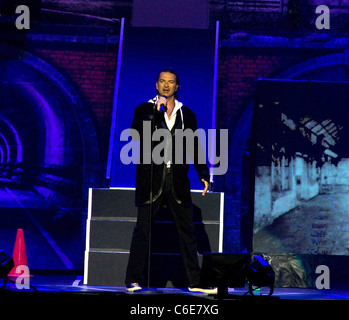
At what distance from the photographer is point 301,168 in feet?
23.9

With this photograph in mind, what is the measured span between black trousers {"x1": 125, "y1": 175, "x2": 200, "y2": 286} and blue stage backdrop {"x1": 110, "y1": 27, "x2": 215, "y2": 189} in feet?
6.81

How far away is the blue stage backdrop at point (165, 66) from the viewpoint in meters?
7.85

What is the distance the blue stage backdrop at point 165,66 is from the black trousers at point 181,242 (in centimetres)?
208

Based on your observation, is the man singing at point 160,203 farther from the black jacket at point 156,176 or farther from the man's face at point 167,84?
the man's face at point 167,84

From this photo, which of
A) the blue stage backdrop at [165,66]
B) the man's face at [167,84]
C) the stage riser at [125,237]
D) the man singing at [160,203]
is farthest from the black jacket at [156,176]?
the blue stage backdrop at [165,66]

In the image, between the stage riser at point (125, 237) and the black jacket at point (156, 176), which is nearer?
the black jacket at point (156, 176)

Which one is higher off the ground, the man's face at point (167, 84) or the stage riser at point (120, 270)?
the man's face at point (167, 84)

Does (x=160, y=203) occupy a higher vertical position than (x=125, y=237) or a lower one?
higher

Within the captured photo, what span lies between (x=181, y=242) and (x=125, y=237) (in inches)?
38.9

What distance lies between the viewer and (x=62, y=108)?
26.6 ft
